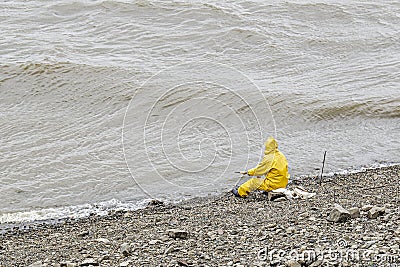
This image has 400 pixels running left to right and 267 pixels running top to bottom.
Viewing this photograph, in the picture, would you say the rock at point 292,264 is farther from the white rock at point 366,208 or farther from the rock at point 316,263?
the white rock at point 366,208

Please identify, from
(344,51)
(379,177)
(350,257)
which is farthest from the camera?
(344,51)

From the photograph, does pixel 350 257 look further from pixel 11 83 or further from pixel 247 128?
pixel 11 83

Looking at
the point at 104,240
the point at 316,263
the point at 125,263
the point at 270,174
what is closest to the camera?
the point at 316,263

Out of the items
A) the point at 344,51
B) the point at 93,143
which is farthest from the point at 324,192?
the point at 344,51

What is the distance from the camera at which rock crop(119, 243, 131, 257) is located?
22.5 feet

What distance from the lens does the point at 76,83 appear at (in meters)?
16.9

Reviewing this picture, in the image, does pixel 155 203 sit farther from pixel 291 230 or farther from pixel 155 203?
pixel 291 230

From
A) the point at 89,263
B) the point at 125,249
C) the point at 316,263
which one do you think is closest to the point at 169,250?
the point at 125,249

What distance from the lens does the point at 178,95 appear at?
53.2ft

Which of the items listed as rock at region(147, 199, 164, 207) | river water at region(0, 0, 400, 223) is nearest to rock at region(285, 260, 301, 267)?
rock at region(147, 199, 164, 207)

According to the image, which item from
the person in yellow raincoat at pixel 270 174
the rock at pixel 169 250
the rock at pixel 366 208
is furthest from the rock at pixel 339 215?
the person in yellow raincoat at pixel 270 174

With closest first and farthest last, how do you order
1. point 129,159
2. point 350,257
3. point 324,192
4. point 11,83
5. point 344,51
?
point 350,257 < point 324,192 < point 129,159 < point 11,83 < point 344,51

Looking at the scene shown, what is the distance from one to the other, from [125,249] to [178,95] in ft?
31.3

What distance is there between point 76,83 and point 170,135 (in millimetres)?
4509
